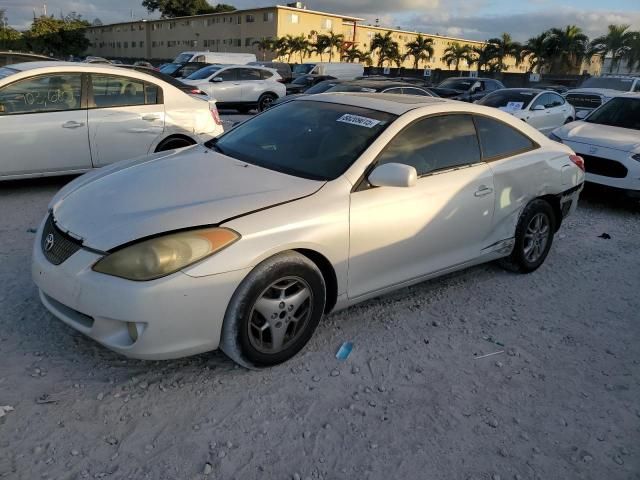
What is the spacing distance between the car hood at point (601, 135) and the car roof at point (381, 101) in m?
4.07

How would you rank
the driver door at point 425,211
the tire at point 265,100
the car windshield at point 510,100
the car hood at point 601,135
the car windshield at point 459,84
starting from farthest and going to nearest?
the car windshield at point 459,84 → the tire at point 265,100 → the car windshield at point 510,100 → the car hood at point 601,135 → the driver door at point 425,211

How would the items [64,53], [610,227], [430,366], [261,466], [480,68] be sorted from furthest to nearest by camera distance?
[64,53], [480,68], [610,227], [430,366], [261,466]

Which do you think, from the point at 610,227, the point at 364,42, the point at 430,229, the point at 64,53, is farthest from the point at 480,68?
the point at 430,229

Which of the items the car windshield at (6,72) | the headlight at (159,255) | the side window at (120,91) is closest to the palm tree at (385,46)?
the side window at (120,91)

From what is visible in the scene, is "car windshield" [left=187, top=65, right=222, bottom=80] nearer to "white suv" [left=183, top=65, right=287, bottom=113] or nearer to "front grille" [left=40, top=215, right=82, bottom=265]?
"white suv" [left=183, top=65, right=287, bottom=113]

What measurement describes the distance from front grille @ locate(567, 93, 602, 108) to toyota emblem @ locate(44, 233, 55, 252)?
16021 mm

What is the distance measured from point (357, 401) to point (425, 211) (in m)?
1.37

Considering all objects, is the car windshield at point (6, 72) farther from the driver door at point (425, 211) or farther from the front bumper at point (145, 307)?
the driver door at point (425, 211)

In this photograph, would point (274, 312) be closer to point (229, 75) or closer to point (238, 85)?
point (238, 85)

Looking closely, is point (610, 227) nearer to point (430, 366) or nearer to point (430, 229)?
point (430, 229)

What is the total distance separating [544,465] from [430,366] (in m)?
0.86

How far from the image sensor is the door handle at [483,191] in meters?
3.88

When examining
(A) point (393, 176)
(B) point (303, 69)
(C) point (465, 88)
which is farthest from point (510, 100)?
(B) point (303, 69)

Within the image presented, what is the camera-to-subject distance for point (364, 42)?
6694 centimetres
